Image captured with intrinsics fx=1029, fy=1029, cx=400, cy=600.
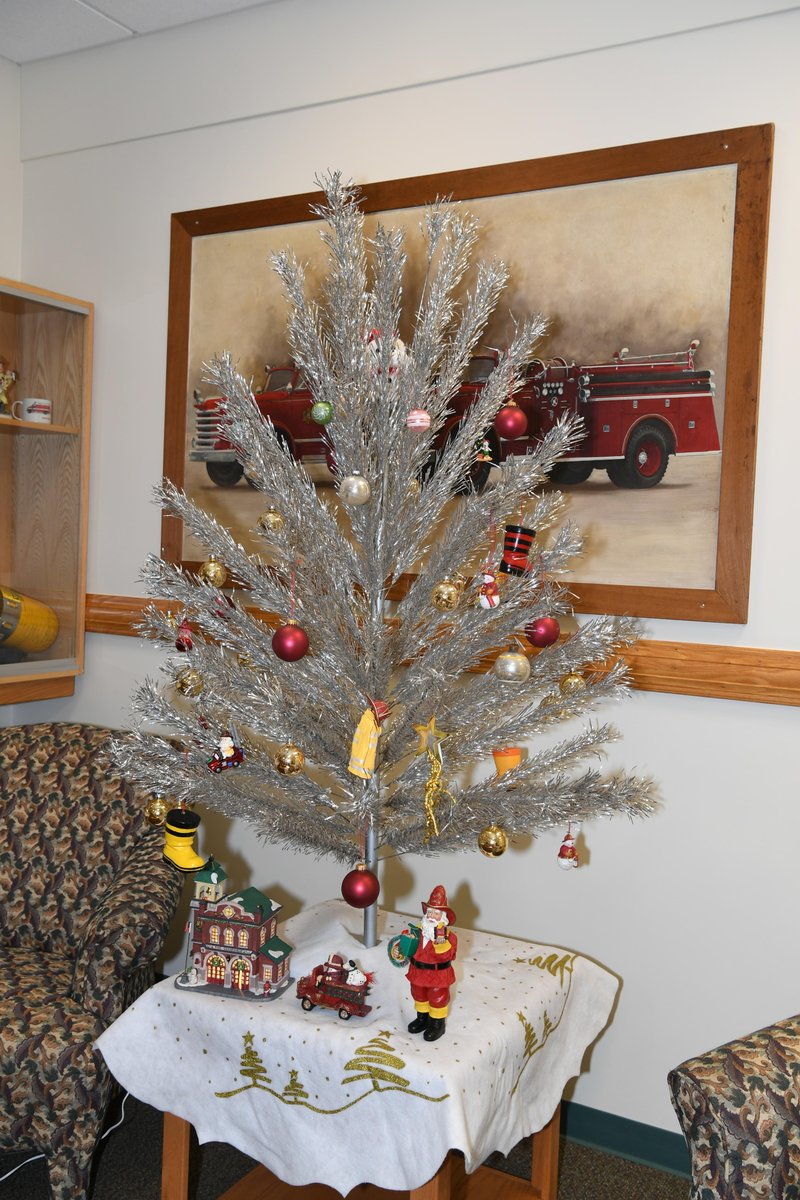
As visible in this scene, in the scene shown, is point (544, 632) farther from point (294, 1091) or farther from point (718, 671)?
point (294, 1091)

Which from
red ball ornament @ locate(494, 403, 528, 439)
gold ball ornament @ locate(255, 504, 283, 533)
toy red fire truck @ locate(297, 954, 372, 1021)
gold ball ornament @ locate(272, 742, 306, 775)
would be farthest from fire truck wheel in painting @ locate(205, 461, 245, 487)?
toy red fire truck @ locate(297, 954, 372, 1021)

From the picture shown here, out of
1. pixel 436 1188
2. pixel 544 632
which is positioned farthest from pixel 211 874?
pixel 544 632

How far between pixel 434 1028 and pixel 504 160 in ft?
6.10

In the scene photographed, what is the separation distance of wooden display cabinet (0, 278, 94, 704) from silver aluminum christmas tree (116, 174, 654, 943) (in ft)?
3.28

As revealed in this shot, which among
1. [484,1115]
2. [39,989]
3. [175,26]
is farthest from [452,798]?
[175,26]

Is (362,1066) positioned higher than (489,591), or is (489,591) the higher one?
(489,591)

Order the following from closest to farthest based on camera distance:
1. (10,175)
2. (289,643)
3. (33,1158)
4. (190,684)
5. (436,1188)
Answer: (436,1188), (289,643), (190,684), (33,1158), (10,175)

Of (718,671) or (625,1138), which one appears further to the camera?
(625,1138)

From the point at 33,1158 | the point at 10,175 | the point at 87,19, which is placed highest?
the point at 87,19

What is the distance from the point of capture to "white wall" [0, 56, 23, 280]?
3096mm

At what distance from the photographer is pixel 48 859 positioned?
8.29 feet

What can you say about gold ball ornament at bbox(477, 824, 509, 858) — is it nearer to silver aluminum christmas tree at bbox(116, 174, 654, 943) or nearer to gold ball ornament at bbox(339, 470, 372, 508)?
silver aluminum christmas tree at bbox(116, 174, 654, 943)

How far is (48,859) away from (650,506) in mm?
1663

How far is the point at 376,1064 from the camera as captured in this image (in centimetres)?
164
